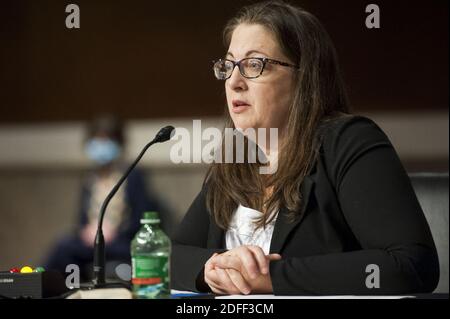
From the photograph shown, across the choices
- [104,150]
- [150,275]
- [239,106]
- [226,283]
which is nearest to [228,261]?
[226,283]

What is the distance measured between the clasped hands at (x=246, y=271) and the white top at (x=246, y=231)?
0.16 meters

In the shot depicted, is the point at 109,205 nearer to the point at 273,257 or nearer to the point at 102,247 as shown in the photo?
the point at 102,247

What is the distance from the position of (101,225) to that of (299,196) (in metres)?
0.45

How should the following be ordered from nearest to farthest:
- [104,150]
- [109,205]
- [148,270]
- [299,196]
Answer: [148,270]
[299,196]
[109,205]
[104,150]

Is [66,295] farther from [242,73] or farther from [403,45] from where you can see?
[403,45]

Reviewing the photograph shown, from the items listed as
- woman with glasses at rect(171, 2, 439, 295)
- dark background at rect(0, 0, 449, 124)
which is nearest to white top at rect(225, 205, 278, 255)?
woman with glasses at rect(171, 2, 439, 295)

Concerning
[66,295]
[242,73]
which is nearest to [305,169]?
[242,73]

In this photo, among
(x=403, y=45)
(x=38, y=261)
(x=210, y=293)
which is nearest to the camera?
(x=210, y=293)

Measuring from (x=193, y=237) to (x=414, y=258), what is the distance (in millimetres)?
588

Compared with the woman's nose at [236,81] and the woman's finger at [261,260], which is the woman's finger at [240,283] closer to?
the woman's finger at [261,260]

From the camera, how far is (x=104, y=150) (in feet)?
10.3

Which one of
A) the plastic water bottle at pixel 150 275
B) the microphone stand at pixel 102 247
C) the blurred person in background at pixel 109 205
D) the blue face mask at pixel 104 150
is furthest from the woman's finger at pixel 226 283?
the blue face mask at pixel 104 150

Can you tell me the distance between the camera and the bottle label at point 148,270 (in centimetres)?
129

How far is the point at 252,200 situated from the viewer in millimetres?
1628
